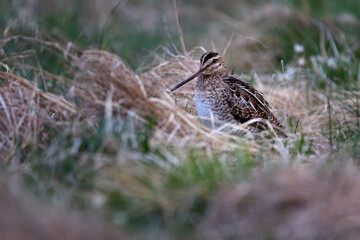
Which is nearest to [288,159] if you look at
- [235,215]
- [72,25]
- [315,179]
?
[315,179]

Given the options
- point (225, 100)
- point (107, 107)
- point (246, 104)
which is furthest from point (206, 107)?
point (107, 107)

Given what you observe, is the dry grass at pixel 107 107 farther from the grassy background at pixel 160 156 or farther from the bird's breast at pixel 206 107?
the bird's breast at pixel 206 107

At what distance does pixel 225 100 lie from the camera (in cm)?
488

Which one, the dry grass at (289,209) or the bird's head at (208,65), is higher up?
the bird's head at (208,65)

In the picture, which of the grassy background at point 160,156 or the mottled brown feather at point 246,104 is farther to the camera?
the mottled brown feather at point 246,104

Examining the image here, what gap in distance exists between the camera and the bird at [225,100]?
190 inches

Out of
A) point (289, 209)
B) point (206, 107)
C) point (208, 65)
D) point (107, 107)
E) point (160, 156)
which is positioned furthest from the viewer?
point (208, 65)

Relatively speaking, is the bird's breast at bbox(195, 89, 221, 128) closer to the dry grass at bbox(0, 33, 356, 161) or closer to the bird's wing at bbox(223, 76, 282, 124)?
the bird's wing at bbox(223, 76, 282, 124)

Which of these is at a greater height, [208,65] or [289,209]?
[208,65]

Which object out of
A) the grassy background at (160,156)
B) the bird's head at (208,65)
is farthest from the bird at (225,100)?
the grassy background at (160,156)

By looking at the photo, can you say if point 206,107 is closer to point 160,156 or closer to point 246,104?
point 246,104

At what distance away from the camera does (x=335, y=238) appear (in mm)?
3143

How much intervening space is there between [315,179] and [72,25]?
17.6 ft

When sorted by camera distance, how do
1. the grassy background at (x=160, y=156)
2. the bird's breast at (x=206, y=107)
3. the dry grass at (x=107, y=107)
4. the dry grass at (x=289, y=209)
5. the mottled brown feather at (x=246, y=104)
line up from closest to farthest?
the dry grass at (x=289, y=209) → the grassy background at (x=160, y=156) → the dry grass at (x=107, y=107) → the bird's breast at (x=206, y=107) → the mottled brown feather at (x=246, y=104)
